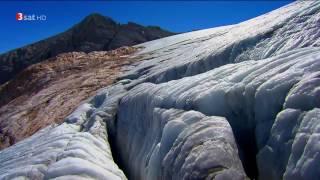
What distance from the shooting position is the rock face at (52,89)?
17641 millimetres

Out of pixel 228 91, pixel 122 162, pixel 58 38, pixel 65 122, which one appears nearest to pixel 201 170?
pixel 228 91

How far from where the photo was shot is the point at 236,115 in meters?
8.23

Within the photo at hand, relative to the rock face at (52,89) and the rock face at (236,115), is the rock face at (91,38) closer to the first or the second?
the rock face at (52,89)

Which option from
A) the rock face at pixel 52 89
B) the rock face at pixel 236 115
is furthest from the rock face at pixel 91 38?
the rock face at pixel 236 115

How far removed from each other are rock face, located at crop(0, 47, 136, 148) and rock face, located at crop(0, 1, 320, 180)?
4.92 meters

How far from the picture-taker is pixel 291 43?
9.75 m

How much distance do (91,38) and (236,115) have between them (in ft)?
138

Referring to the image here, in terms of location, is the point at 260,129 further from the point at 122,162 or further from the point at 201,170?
the point at 122,162

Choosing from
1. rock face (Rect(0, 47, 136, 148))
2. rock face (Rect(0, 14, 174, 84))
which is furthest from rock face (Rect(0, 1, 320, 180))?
rock face (Rect(0, 14, 174, 84))

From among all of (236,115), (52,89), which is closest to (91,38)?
(52,89)

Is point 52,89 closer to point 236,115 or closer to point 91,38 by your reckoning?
point 236,115

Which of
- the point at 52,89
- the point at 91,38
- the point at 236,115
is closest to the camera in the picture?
the point at 236,115

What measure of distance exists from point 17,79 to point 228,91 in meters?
22.7

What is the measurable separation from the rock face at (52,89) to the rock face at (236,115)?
16.1ft
